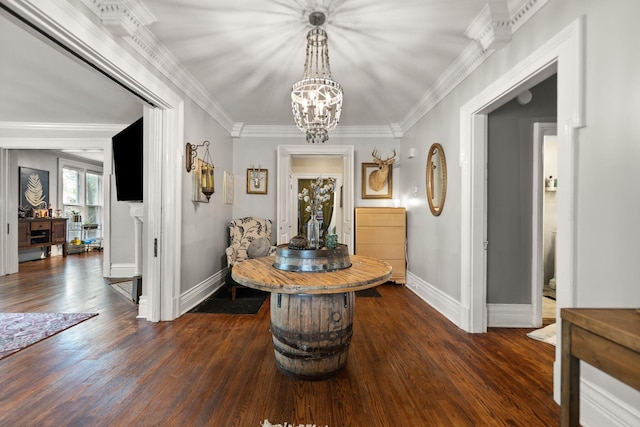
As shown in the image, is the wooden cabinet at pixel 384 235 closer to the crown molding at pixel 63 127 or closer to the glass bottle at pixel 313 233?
the glass bottle at pixel 313 233

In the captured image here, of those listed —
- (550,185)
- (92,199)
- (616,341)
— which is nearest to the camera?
(616,341)

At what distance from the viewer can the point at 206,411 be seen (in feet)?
5.40

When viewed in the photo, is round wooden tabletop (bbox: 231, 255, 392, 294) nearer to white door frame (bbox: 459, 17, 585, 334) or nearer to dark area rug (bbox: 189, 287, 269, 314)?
white door frame (bbox: 459, 17, 585, 334)

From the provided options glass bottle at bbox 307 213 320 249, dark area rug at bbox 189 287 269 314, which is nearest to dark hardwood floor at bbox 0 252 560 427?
dark area rug at bbox 189 287 269 314

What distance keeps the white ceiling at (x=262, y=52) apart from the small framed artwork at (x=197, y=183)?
0.84 meters

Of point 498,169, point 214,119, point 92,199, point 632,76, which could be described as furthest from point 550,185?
point 92,199

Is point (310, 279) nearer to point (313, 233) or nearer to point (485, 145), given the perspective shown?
point (313, 233)

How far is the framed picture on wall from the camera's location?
635 cm

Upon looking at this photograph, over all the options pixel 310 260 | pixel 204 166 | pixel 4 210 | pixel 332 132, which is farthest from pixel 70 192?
pixel 310 260

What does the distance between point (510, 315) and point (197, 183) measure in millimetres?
3525

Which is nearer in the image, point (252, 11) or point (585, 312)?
point (585, 312)

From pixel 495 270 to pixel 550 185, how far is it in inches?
90.4

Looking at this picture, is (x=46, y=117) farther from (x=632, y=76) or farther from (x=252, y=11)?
(x=632, y=76)

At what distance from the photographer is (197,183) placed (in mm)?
3457
